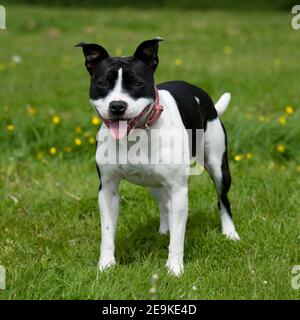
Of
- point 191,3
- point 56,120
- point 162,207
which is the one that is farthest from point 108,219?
point 191,3

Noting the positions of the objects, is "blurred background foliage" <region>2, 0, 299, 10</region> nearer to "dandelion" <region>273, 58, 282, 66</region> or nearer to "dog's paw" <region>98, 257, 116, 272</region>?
"dandelion" <region>273, 58, 282, 66</region>

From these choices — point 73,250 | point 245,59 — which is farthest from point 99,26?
point 73,250

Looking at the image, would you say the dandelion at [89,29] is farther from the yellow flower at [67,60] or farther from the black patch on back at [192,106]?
the black patch on back at [192,106]

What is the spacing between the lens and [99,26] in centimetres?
1460

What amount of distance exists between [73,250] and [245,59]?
22.7 ft

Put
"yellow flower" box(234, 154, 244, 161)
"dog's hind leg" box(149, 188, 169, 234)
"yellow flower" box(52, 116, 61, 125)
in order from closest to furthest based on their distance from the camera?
"dog's hind leg" box(149, 188, 169, 234)
"yellow flower" box(234, 154, 244, 161)
"yellow flower" box(52, 116, 61, 125)

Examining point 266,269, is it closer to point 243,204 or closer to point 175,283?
point 175,283

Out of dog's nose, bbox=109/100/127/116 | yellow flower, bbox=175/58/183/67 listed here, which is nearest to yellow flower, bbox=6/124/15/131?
→ dog's nose, bbox=109/100/127/116

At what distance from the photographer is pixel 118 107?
3369 millimetres

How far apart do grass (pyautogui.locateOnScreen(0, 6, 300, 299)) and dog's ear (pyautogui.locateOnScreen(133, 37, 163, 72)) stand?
43.6 inches

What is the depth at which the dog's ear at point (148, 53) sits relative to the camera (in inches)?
141

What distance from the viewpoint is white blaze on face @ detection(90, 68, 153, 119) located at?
11.2 feet

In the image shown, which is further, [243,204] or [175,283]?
[243,204]

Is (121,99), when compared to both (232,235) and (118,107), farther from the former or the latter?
(232,235)
